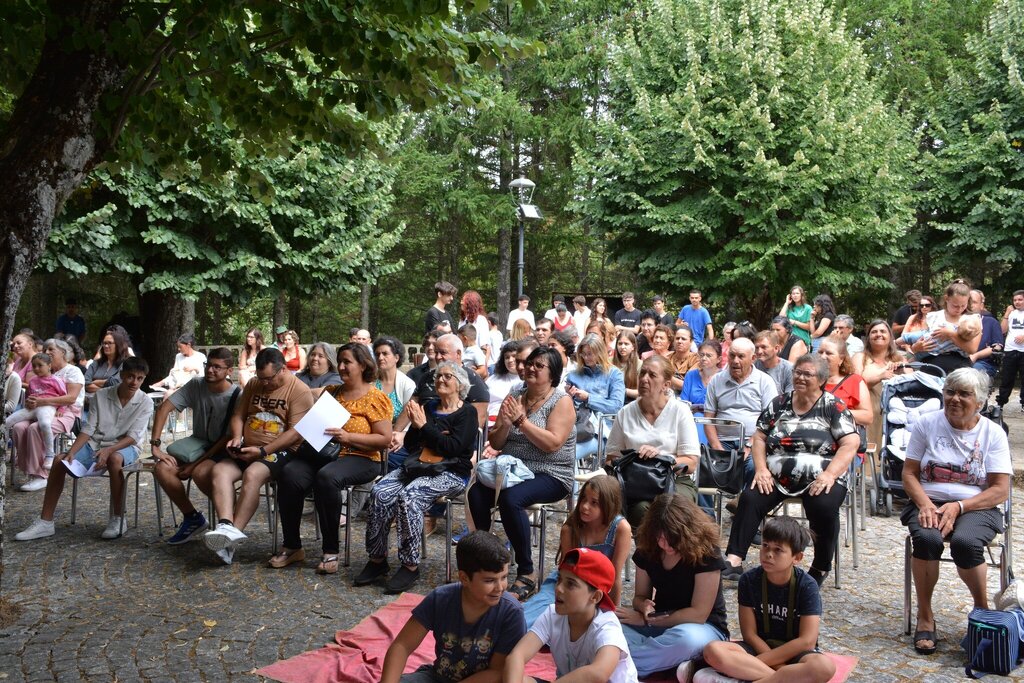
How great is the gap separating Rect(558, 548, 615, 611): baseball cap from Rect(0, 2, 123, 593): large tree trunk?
10.7ft

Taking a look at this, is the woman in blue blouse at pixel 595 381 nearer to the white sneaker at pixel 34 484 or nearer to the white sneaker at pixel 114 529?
the white sneaker at pixel 114 529

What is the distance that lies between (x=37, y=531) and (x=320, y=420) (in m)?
2.76

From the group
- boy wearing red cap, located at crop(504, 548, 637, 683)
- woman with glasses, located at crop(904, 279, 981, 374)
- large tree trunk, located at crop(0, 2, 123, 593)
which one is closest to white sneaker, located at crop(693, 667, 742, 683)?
boy wearing red cap, located at crop(504, 548, 637, 683)

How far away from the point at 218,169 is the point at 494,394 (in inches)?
140

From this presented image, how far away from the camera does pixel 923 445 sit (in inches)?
238

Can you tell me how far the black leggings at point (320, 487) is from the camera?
7.12 metres

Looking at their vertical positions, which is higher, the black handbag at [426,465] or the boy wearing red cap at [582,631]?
the black handbag at [426,465]

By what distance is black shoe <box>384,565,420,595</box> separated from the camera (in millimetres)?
6648

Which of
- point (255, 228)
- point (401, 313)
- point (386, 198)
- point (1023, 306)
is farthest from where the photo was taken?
point (401, 313)

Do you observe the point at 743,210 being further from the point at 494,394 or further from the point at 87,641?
the point at 87,641

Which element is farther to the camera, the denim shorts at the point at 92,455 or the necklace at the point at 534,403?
the denim shorts at the point at 92,455

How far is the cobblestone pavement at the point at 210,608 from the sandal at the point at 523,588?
636 millimetres

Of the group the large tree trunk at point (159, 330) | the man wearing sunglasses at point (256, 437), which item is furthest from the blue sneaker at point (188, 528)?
the large tree trunk at point (159, 330)

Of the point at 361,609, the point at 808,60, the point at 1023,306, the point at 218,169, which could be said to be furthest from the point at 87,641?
the point at 808,60
